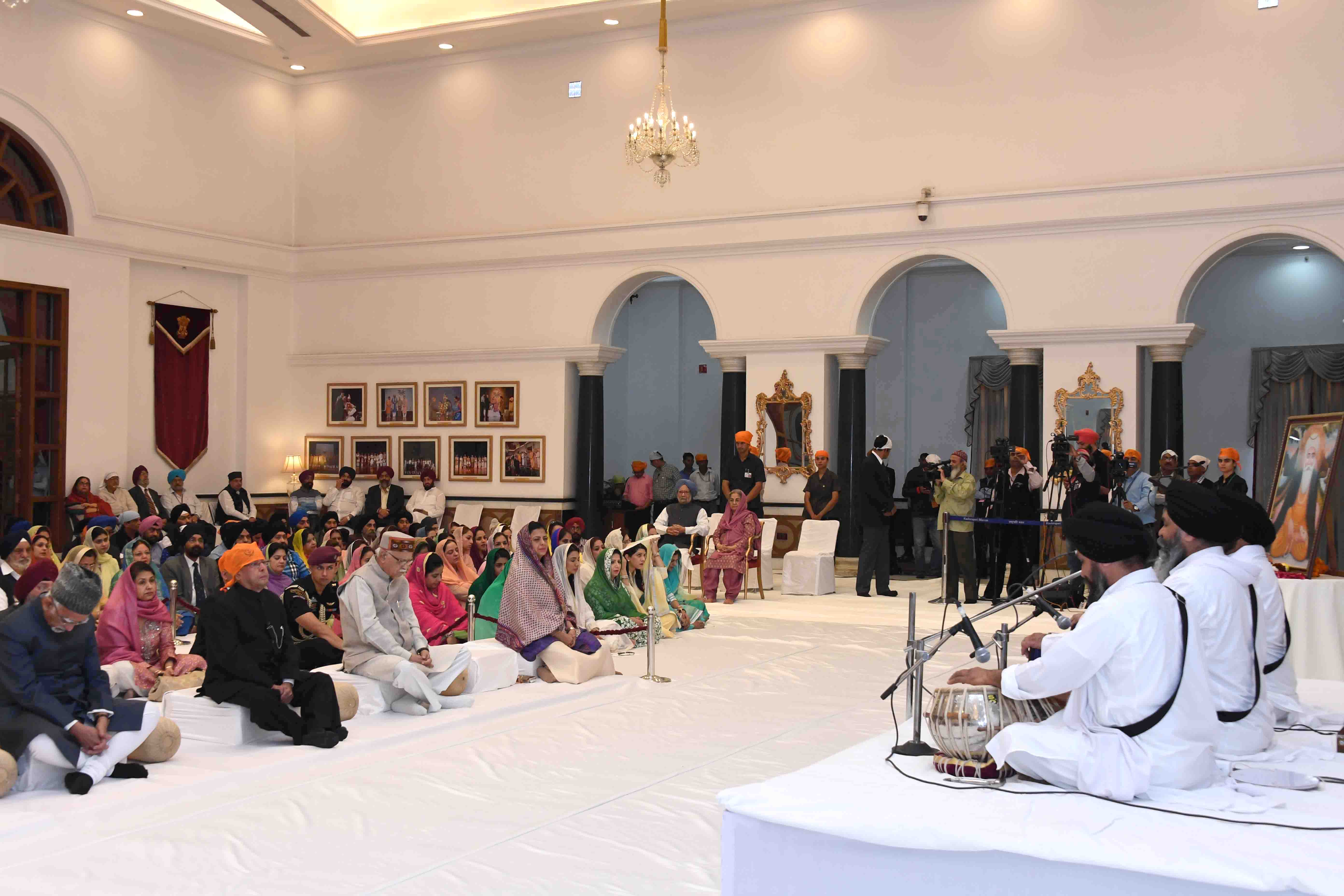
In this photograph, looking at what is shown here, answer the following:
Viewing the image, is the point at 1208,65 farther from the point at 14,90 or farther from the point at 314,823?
the point at 14,90

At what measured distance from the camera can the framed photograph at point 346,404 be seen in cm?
1750

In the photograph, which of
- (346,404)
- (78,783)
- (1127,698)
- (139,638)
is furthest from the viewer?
Answer: (346,404)

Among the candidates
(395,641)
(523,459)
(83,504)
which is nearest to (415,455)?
(523,459)

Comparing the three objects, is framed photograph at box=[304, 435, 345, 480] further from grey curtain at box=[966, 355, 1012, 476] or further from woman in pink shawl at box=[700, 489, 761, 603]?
grey curtain at box=[966, 355, 1012, 476]

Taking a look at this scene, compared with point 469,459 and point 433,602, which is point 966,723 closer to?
point 433,602

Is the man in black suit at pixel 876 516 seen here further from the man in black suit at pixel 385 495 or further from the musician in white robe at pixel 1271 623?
the musician in white robe at pixel 1271 623

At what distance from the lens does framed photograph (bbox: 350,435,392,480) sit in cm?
1741

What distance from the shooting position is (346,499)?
1678 centimetres

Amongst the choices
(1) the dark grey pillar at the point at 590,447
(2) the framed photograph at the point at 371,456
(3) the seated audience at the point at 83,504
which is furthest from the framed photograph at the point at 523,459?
(3) the seated audience at the point at 83,504

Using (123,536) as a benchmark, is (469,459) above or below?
above

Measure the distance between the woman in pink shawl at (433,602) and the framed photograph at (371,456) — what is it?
8.02 meters

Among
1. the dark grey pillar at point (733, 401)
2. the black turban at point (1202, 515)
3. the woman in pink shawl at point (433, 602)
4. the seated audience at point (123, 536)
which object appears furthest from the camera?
the dark grey pillar at point (733, 401)

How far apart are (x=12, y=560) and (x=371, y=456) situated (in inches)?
345

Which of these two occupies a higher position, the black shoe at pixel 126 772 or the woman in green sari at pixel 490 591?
the woman in green sari at pixel 490 591
